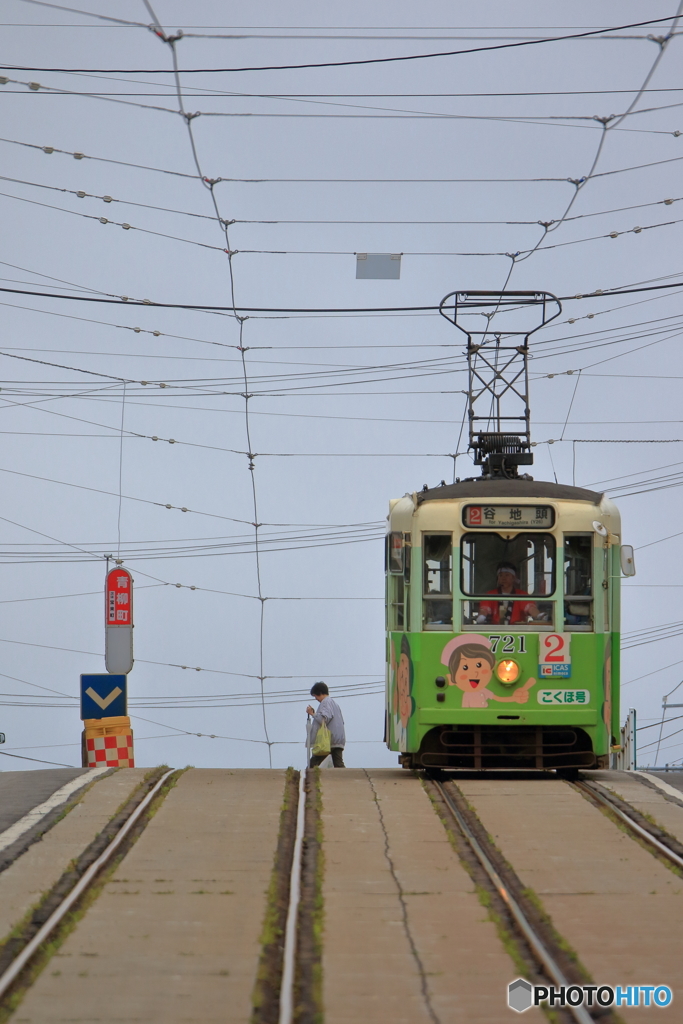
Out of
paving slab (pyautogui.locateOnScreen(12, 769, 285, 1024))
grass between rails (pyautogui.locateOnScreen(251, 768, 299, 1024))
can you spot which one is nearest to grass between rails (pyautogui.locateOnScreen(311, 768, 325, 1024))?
grass between rails (pyautogui.locateOnScreen(251, 768, 299, 1024))

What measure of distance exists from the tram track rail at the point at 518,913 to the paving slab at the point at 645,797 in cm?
149

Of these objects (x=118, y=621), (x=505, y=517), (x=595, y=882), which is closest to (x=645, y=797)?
(x=505, y=517)

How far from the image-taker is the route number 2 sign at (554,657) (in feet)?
42.2

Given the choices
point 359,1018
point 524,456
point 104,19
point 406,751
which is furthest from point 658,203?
point 359,1018

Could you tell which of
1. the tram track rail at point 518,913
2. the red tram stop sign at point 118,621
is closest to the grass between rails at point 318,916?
the tram track rail at point 518,913

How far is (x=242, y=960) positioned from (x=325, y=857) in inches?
106

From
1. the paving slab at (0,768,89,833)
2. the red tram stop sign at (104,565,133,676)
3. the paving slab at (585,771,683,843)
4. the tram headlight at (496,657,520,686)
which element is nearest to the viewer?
the paving slab at (585,771,683,843)

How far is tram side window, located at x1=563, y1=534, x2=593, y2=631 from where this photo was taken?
1308 cm

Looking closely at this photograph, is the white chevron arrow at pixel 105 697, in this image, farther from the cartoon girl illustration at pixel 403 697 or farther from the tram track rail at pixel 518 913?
the tram track rail at pixel 518 913

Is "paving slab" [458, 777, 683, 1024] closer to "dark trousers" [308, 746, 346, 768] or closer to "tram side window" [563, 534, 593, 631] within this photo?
"tram side window" [563, 534, 593, 631]

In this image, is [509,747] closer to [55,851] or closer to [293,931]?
[55,851]

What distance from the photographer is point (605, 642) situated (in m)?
13.1

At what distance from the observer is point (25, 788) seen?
1287cm

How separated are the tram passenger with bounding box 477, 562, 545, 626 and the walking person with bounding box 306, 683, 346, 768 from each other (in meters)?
4.15
